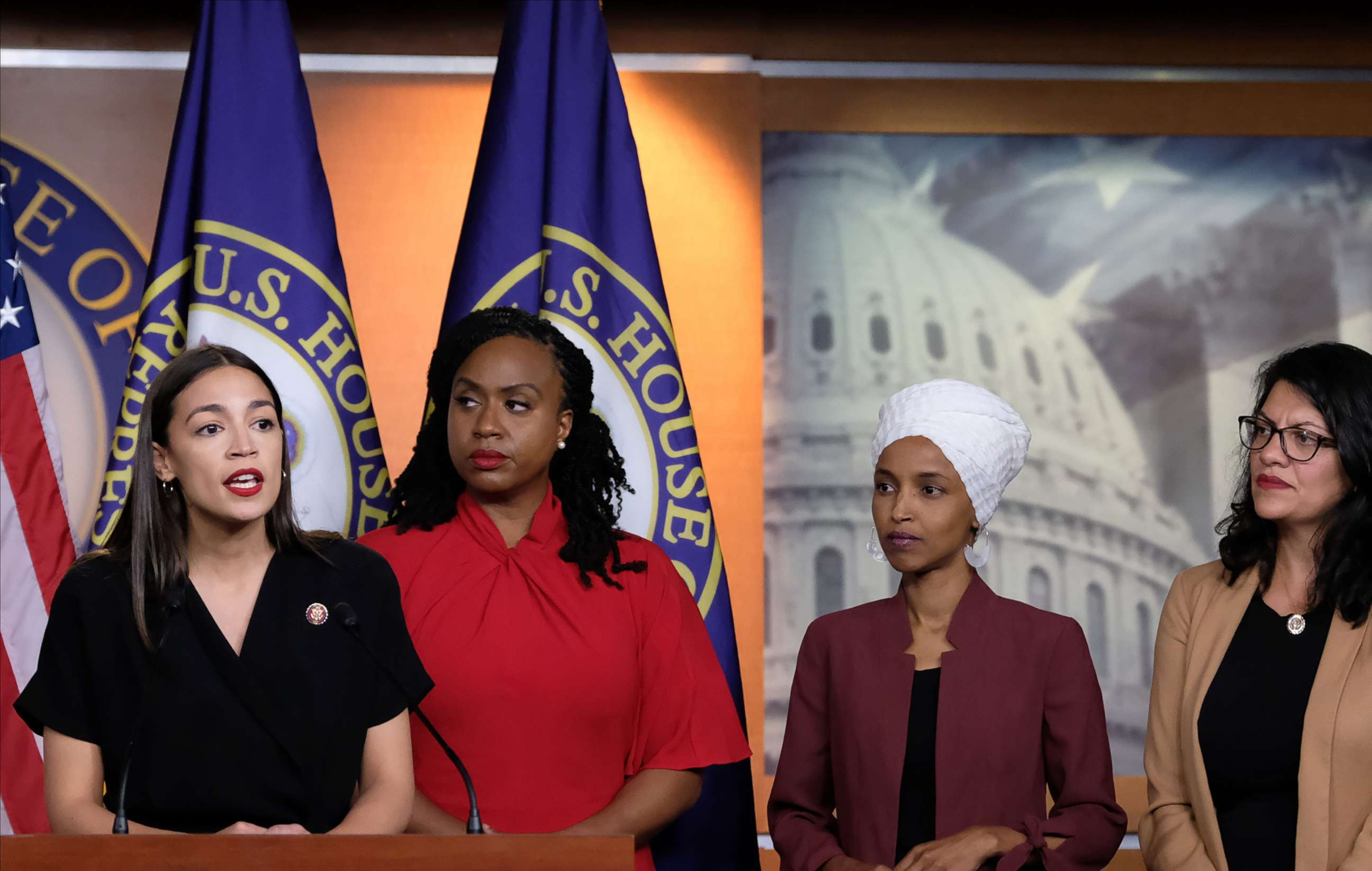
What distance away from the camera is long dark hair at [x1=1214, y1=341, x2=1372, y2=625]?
250 cm

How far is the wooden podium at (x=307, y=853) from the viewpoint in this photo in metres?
1.65

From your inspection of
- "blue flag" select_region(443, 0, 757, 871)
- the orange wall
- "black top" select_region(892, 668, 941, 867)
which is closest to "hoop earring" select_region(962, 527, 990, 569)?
"black top" select_region(892, 668, 941, 867)

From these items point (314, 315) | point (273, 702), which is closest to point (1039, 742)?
point (273, 702)

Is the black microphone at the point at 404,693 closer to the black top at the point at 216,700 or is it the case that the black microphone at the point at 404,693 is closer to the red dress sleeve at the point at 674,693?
the black top at the point at 216,700

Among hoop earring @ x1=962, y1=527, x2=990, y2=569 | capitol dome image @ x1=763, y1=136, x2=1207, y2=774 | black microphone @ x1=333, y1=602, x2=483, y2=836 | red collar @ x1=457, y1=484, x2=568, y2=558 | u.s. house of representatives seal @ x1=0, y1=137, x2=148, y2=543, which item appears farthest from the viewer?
capitol dome image @ x1=763, y1=136, x2=1207, y2=774

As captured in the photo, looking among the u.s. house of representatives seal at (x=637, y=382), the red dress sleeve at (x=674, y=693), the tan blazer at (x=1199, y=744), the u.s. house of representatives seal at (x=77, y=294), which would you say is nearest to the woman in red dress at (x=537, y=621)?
the red dress sleeve at (x=674, y=693)

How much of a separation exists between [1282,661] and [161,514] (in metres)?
1.90

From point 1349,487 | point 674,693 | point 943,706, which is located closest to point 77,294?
point 674,693

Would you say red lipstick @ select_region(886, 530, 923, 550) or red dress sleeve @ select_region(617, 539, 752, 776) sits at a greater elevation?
red lipstick @ select_region(886, 530, 923, 550)

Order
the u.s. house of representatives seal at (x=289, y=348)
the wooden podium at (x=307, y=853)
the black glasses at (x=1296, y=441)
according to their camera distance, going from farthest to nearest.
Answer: the u.s. house of representatives seal at (x=289, y=348), the black glasses at (x=1296, y=441), the wooden podium at (x=307, y=853)

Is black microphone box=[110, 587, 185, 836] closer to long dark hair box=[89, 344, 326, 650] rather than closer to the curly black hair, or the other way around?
long dark hair box=[89, 344, 326, 650]

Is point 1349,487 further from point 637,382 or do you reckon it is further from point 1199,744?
point 637,382

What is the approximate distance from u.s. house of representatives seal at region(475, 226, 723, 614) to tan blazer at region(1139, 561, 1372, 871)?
41.9 inches

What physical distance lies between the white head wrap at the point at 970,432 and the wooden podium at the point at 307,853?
116cm
